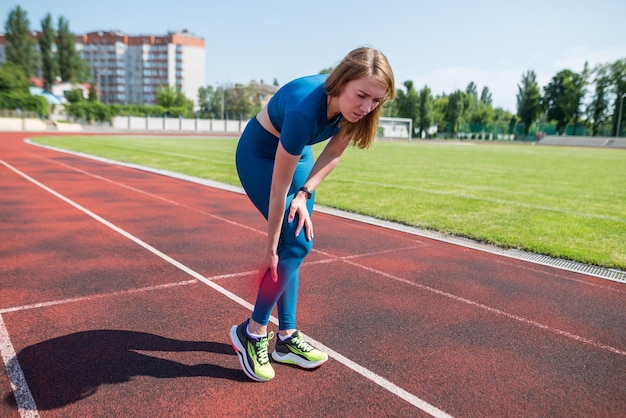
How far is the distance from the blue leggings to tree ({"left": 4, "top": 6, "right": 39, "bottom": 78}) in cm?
9844

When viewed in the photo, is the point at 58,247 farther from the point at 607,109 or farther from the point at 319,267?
the point at 607,109

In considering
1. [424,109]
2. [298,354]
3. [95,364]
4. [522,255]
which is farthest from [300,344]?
[424,109]

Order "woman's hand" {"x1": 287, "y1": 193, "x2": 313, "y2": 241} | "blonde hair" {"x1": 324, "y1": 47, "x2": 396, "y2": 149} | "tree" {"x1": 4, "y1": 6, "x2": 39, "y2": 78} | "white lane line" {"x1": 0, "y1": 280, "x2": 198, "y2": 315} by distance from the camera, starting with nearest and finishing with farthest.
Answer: "blonde hair" {"x1": 324, "y1": 47, "x2": 396, "y2": 149} → "woman's hand" {"x1": 287, "y1": 193, "x2": 313, "y2": 241} → "white lane line" {"x1": 0, "y1": 280, "x2": 198, "y2": 315} → "tree" {"x1": 4, "y1": 6, "x2": 39, "y2": 78}

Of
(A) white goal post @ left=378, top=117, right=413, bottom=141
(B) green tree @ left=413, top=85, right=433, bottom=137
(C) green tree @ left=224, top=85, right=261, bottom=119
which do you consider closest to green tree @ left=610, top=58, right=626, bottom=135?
(B) green tree @ left=413, top=85, right=433, bottom=137

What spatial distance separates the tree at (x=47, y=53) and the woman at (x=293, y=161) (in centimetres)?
9828

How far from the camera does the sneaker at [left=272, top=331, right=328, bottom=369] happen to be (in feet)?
9.75

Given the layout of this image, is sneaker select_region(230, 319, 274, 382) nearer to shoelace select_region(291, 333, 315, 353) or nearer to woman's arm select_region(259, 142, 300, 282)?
shoelace select_region(291, 333, 315, 353)

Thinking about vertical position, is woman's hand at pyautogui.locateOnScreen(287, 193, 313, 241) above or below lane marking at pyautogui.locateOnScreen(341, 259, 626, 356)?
above

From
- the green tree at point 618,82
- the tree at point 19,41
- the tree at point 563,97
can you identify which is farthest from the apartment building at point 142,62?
the green tree at point 618,82

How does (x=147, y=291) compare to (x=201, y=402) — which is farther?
(x=147, y=291)

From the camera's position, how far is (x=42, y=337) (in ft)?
10.7

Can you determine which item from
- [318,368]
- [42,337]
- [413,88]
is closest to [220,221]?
[42,337]

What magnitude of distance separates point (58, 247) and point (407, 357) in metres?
4.65

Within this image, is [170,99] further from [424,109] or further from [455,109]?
[455,109]
